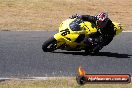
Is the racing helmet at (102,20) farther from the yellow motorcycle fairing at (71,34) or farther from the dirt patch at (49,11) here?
the dirt patch at (49,11)

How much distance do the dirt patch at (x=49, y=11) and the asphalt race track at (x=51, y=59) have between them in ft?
10.5

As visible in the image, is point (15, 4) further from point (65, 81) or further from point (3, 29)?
point (65, 81)

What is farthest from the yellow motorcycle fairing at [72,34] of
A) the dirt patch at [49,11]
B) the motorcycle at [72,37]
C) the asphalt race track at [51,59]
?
the dirt patch at [49,11]

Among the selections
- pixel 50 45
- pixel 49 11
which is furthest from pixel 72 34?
pixel 49 11

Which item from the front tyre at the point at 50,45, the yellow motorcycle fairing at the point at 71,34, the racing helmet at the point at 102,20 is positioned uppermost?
the racing helmet at the point at 102,20

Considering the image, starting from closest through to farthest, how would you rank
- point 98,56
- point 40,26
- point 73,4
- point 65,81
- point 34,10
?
point 65,81
point 98,56
point 40,26
point 34,10
point 73,4

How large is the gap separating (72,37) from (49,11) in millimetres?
9981

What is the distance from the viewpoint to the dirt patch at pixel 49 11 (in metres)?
19.3

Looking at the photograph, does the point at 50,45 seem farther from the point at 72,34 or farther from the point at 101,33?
the point at 101,33

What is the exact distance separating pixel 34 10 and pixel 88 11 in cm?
247

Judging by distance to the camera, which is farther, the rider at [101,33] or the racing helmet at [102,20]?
the rider at [101,33]

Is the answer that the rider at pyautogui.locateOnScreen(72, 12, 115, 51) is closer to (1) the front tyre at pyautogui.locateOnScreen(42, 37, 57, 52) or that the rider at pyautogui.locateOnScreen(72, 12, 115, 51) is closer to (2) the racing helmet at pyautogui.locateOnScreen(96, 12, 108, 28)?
(2) the racing helmet at pyautogui.locateOnScreen(96, 12, 108, 28)

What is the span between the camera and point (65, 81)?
9578 mm

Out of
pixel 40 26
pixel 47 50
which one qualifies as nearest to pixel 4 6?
pixel 40 26
